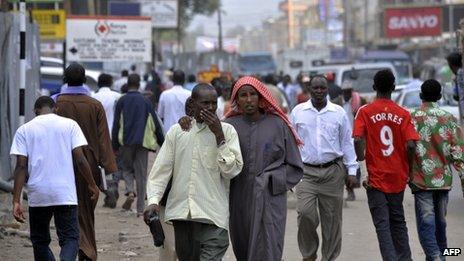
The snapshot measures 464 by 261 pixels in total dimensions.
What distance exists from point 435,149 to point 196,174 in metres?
2.73

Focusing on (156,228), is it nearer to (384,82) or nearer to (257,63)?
(384,82)

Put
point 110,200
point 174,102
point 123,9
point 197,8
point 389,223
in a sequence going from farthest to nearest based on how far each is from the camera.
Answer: point 197,8
point 123,9
point 174,102
point 110,200
point 389,223

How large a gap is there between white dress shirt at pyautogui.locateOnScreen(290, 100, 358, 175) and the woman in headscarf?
8.15 ft

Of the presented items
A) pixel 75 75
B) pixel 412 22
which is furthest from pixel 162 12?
pixel 412 22

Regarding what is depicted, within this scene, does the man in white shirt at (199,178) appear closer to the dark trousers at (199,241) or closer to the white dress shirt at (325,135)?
the dark trousers at (199,241)

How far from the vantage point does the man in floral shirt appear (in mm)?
9719

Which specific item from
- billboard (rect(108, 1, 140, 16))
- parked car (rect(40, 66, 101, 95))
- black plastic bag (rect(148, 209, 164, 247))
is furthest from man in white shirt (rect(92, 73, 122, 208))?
billboard (rect(108, 1, 140, 16))

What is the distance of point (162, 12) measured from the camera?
47.1 metres

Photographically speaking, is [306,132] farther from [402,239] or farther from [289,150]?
[289,150]

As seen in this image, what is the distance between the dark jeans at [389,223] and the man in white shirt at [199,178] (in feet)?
6.66

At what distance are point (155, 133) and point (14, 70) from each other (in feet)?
8.17

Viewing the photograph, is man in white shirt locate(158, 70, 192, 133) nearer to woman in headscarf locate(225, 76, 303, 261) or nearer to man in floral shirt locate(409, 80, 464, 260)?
man in floral shirt locate(409, 80, 464, 260)

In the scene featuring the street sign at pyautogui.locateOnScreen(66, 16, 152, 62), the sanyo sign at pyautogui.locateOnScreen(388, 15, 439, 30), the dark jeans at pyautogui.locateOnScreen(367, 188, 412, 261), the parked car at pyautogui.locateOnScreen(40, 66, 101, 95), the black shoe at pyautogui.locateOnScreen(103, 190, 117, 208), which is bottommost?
the black shoe at pyautogui.locateOnScreen(103, 190, 117, 208)

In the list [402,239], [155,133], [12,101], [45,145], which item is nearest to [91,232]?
[45,145]
